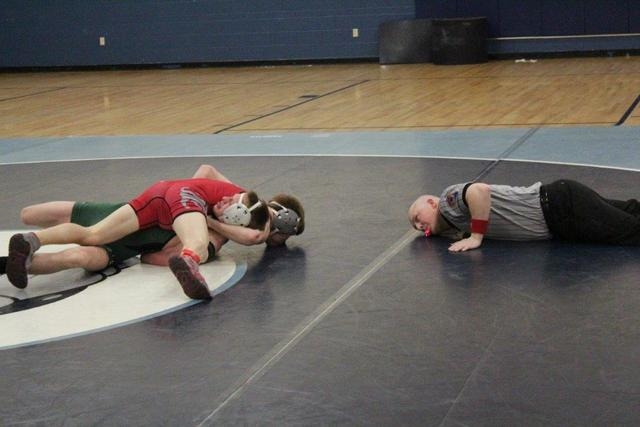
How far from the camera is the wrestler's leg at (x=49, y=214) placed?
5.56 metres

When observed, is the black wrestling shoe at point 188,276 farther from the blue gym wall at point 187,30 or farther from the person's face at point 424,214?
the blue gym wall at point 187,30

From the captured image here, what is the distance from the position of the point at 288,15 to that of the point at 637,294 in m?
14.1

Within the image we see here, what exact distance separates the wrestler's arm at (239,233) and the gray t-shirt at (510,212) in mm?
992

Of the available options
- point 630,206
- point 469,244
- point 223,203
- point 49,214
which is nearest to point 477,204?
point 469,244

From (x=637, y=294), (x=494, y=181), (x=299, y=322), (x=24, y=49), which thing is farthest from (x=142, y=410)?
(x=24, y=49)

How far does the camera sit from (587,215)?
530 centimetres

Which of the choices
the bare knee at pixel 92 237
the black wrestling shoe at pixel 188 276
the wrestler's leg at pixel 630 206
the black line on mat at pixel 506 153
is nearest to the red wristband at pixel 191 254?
the black wrestling shoe at pixel 188 276

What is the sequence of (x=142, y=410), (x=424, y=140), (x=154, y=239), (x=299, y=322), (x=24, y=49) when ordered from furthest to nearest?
(x=24, y=49)
(x=424, y=140)
(x=154, y=239)
(x=299, y=322)
(x=142, y=410)

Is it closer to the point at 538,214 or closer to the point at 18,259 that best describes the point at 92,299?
the point at 18,259

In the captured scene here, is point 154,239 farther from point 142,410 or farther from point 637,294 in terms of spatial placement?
point 637,294

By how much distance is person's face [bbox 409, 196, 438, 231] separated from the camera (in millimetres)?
5609

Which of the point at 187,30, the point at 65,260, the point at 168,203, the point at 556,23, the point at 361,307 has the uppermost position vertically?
the point at 187,30

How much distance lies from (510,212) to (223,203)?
1.49m

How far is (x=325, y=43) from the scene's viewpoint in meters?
17.9
